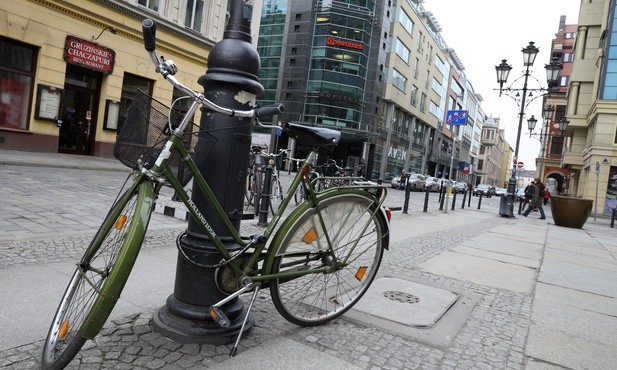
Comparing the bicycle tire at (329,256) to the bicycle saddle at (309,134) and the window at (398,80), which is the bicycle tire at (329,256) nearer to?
the bicycle saddle at (309,134)

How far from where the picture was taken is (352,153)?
45750 mm

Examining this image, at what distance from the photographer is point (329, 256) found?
301cm

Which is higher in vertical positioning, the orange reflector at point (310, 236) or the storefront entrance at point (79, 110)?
the storefront entrance at point (79, 110)

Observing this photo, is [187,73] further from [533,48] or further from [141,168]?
[141,168]

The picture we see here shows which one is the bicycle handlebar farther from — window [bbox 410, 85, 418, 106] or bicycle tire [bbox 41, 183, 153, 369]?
window [bbox 410, 85, 418, 106]

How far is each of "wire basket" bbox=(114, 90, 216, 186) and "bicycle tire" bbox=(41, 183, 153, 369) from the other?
0.20 m

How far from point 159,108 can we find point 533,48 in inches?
685

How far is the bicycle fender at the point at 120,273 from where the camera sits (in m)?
1.88

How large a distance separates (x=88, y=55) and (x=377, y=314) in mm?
15097

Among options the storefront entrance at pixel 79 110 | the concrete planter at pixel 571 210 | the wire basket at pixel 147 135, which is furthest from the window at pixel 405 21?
the wire basket at pixel 147 135

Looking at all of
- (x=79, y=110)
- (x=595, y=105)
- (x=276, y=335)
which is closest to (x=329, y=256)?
(x=276, y=335)

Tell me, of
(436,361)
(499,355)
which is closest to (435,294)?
(499,355)

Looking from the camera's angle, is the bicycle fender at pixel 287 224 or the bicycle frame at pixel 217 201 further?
the bicycle fender at pixel 287 224

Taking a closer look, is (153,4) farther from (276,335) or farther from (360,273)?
(276,335)
